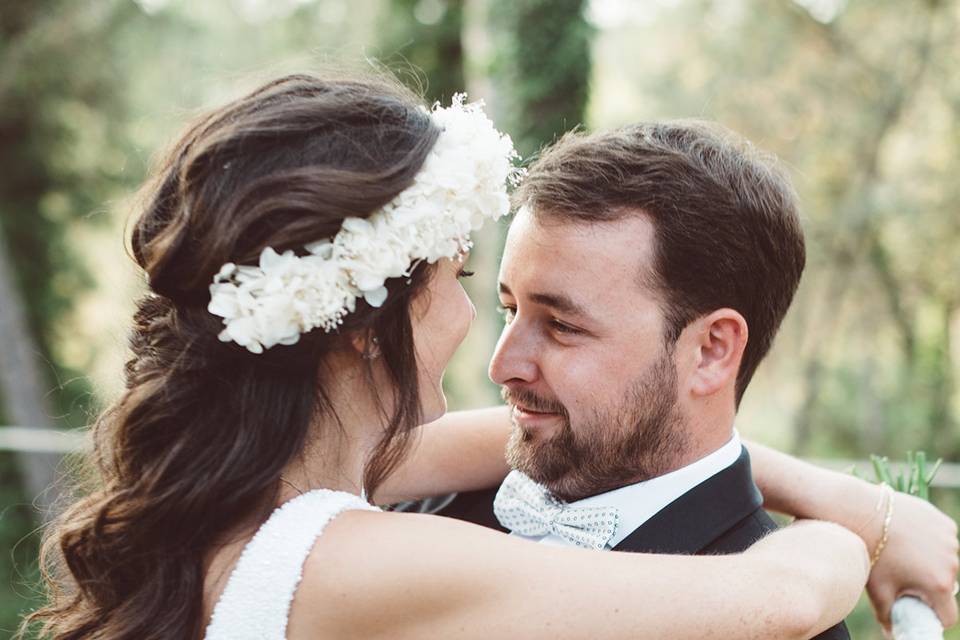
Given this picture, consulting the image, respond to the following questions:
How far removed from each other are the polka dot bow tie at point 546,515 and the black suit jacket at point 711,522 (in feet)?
0.26

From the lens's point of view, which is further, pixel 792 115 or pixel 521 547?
pixel 792 115

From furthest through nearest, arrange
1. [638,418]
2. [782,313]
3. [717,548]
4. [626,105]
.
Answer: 1. [626,105]
2. [782,313]
3. [638,418]
4. [717,548]

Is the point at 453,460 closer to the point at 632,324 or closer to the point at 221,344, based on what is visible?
the point at 632,324

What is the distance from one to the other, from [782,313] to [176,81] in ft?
31.3

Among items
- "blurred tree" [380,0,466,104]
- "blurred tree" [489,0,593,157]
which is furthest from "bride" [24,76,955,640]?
"blurred tree" [380,0,466,104]

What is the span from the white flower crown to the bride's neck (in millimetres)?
192

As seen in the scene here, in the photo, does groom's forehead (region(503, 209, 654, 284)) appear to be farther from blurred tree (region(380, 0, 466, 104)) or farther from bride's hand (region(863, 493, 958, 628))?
blurred tree (region(380, 0, 466, 104))

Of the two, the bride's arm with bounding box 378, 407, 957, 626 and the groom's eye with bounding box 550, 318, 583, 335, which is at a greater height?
the groom's eye with bounding box 550, 318, 583, 335

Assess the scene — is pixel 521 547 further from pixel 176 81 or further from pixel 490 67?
pixel 176 81

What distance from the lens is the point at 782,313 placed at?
2.55 meters

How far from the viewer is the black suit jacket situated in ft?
7.14

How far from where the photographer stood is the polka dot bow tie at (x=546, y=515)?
7.31 ft

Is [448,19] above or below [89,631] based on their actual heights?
above

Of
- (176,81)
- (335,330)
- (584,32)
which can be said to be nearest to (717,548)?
(335,330)
